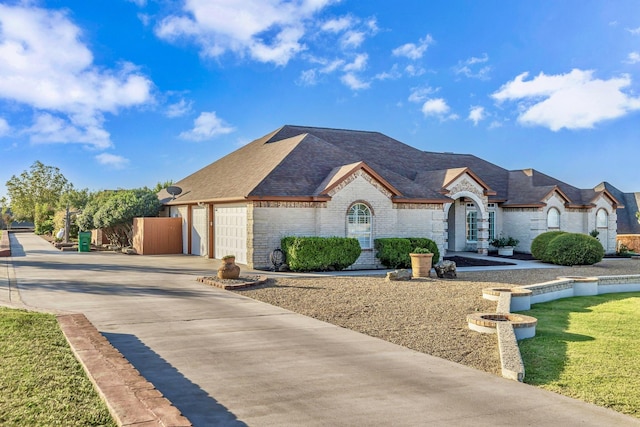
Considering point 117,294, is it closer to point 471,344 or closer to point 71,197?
point 471,344

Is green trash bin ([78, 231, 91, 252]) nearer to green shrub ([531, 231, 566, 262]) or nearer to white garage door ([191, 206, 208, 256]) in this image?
white garage door ([191, 206, 208, 256])

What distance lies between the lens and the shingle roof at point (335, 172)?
22531 millimetres

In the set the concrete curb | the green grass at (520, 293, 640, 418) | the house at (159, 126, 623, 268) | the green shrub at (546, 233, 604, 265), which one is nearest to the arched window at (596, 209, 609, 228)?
the house at (159, 126, 623, 268)

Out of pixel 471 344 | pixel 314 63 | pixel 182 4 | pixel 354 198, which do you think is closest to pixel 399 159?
pixel 314 63

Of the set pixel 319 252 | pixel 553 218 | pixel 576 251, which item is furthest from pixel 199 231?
pixel 553 218

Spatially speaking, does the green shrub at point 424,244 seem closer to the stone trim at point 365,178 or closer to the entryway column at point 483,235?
the stone trim at point 365,178

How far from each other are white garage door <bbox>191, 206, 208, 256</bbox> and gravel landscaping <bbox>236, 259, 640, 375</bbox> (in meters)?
10.4

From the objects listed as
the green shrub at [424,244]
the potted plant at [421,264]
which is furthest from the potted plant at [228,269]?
the green shrub at [424,244]

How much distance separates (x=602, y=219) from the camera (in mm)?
33781

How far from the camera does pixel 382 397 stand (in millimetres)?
6426

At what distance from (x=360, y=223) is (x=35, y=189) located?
68925 millimetres

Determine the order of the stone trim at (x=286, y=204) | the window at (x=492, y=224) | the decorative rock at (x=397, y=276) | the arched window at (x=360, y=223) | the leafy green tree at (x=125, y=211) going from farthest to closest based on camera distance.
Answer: the window at (x=492, y=224) → the leafy green tree at (x=125, y=211) → the arched window at (x=360, y=223) → the stone trim at (x=286, y=204) → the decorative rock at (x=397, y=276)

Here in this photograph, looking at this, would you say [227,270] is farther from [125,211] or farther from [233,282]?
[125,211]

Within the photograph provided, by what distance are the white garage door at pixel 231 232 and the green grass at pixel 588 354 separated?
12.6 m
